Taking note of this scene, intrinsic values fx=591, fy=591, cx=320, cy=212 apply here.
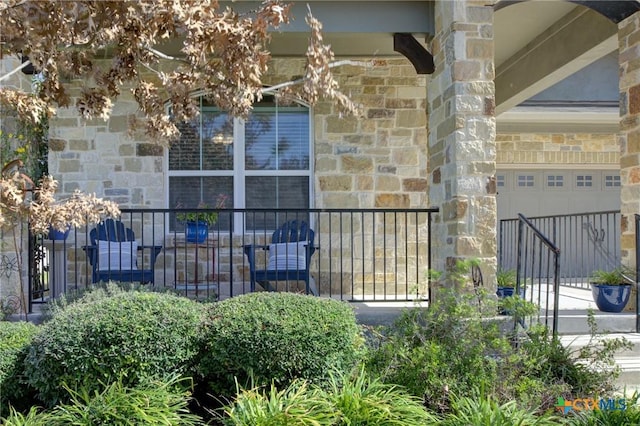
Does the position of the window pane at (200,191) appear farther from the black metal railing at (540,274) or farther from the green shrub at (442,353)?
the green shrub at (442,353)

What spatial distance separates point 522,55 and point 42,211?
6399 millimetres

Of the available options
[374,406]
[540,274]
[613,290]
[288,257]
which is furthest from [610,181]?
[374,406]

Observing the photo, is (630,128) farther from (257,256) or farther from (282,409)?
(282,409)

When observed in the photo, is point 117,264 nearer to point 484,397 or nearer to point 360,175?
point 360,175

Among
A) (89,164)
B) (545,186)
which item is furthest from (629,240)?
(89,164)

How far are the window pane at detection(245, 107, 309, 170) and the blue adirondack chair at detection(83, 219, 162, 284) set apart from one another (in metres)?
1.73

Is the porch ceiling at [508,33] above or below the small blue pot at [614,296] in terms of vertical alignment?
above

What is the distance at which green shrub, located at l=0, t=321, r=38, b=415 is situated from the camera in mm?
3639

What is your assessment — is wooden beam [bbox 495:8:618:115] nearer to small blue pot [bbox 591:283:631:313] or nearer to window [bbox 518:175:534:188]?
window [bbox 518:175:534:188]

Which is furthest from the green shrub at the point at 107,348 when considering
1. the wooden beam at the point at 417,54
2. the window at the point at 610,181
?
the window at the point at 610,181

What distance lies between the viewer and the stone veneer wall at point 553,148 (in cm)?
1024

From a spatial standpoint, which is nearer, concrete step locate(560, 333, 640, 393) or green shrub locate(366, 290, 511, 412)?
green shrub locate(366, 290, 511, 412)

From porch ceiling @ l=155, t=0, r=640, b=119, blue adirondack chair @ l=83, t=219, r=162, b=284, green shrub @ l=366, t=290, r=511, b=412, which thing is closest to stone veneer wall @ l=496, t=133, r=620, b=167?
porch ceiling @ l=155, t=0, r=640, b=119

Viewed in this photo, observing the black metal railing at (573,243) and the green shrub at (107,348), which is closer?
the green shrub at (107,348)
